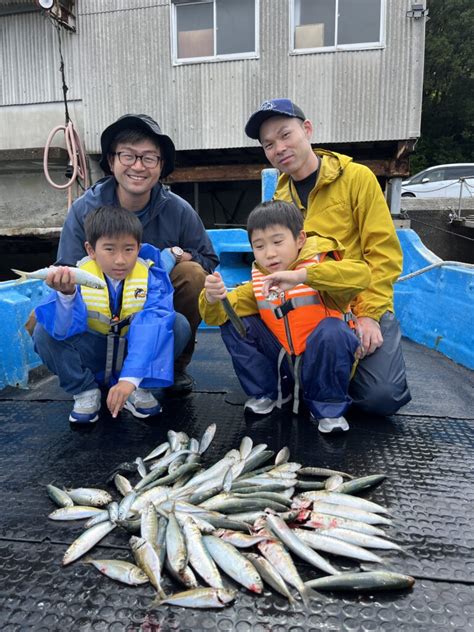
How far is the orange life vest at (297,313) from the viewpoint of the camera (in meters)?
2.63

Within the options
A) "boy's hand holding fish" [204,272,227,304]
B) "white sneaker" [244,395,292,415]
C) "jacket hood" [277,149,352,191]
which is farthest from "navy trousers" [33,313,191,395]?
"jacket hood" [277,149,352,191]

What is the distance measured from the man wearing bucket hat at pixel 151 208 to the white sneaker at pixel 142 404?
431mm

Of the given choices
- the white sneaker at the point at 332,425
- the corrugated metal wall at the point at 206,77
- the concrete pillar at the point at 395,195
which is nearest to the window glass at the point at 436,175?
the concrete pillar at the point at 395,195

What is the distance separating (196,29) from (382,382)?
1025 centimetres

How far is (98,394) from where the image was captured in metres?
2.89

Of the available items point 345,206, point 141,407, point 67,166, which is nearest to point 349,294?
point 345,206

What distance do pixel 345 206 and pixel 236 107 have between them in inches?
331

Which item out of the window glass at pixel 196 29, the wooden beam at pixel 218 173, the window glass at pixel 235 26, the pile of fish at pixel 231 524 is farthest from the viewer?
the wooden beam at pixel 218 173

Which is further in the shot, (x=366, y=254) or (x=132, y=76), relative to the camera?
(x=132, y=76)

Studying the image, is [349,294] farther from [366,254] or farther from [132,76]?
[132,76]

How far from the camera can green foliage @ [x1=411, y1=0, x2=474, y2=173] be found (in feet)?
84.0

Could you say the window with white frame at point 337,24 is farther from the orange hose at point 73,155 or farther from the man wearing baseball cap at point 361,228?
the man wearing baseball cap at point 361,228

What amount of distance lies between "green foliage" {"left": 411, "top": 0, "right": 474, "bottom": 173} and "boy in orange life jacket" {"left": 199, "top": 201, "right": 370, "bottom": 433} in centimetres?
2785

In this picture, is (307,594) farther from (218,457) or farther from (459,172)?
(459,172)
